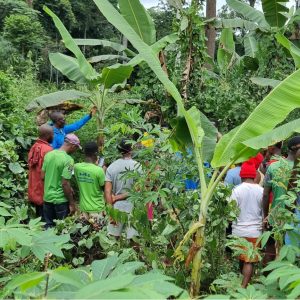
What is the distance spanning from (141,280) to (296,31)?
8315 millimetres

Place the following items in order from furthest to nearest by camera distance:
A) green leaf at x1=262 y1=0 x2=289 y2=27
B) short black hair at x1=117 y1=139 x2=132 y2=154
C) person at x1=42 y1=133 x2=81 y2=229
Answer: green leaf at x1=262 y1=0 x2=289 y2=27, person at x1=42 y1=133 x2=81 y2=229, short black hair at x1=117 y1=139 x2=132 y2=154

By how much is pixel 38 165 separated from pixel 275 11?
14.8ft

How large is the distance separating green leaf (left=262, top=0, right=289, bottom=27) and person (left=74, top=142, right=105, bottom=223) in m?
4.09

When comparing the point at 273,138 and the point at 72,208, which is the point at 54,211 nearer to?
the point at 72,208

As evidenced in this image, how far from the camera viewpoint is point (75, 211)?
5121mm

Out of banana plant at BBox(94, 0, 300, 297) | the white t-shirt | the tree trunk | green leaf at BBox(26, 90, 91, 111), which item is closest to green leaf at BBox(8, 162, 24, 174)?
green leaf at BBox(26, 90, 91, 111)

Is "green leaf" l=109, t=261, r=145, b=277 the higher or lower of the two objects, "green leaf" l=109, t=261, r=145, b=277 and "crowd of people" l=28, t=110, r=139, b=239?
the higher

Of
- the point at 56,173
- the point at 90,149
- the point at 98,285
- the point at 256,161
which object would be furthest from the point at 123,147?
the point at 98,285

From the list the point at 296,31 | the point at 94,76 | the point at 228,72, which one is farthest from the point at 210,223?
the point at 296,31

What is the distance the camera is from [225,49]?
336 inches

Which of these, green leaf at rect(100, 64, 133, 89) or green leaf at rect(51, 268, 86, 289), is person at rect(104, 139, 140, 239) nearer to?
green leaf at rect(100, 64, 133, 89)

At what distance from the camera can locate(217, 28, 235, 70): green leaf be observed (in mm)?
8367

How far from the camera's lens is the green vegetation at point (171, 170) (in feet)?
5.51

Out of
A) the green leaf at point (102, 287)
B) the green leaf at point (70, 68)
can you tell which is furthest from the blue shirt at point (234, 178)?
the green leaf at point (102, 287)
